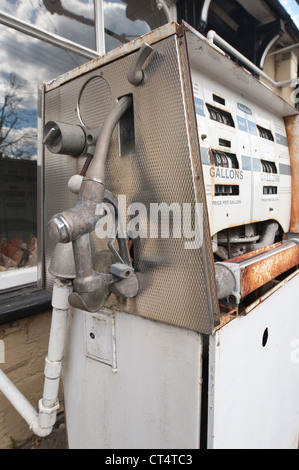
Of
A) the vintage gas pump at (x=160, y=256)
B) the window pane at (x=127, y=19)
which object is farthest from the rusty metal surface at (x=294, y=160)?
the window pane at (x=127, y=19)

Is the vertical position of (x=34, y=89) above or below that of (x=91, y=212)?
above

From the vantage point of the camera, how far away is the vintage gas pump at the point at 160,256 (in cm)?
100

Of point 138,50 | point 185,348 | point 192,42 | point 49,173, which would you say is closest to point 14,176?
point 49,173

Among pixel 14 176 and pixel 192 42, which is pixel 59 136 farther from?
pixel 14 176

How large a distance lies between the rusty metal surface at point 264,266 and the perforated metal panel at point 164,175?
22 cm

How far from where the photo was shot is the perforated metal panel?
0.98 meters

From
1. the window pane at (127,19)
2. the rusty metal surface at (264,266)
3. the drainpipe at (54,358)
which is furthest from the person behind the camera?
the window pane at (127,19)

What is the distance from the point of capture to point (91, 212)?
0.96 metres

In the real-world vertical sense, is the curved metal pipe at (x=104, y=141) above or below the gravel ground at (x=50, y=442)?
above

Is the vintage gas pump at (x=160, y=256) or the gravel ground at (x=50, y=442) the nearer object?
the vintage gas pump at (x=160, y=256)

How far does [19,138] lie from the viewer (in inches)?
88.4

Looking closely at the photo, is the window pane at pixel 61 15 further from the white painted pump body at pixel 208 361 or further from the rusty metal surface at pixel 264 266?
the rusty metal surface at pixel 264 266

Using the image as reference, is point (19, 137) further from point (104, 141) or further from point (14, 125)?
point (104, 141)

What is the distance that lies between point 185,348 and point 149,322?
6.4 inches
